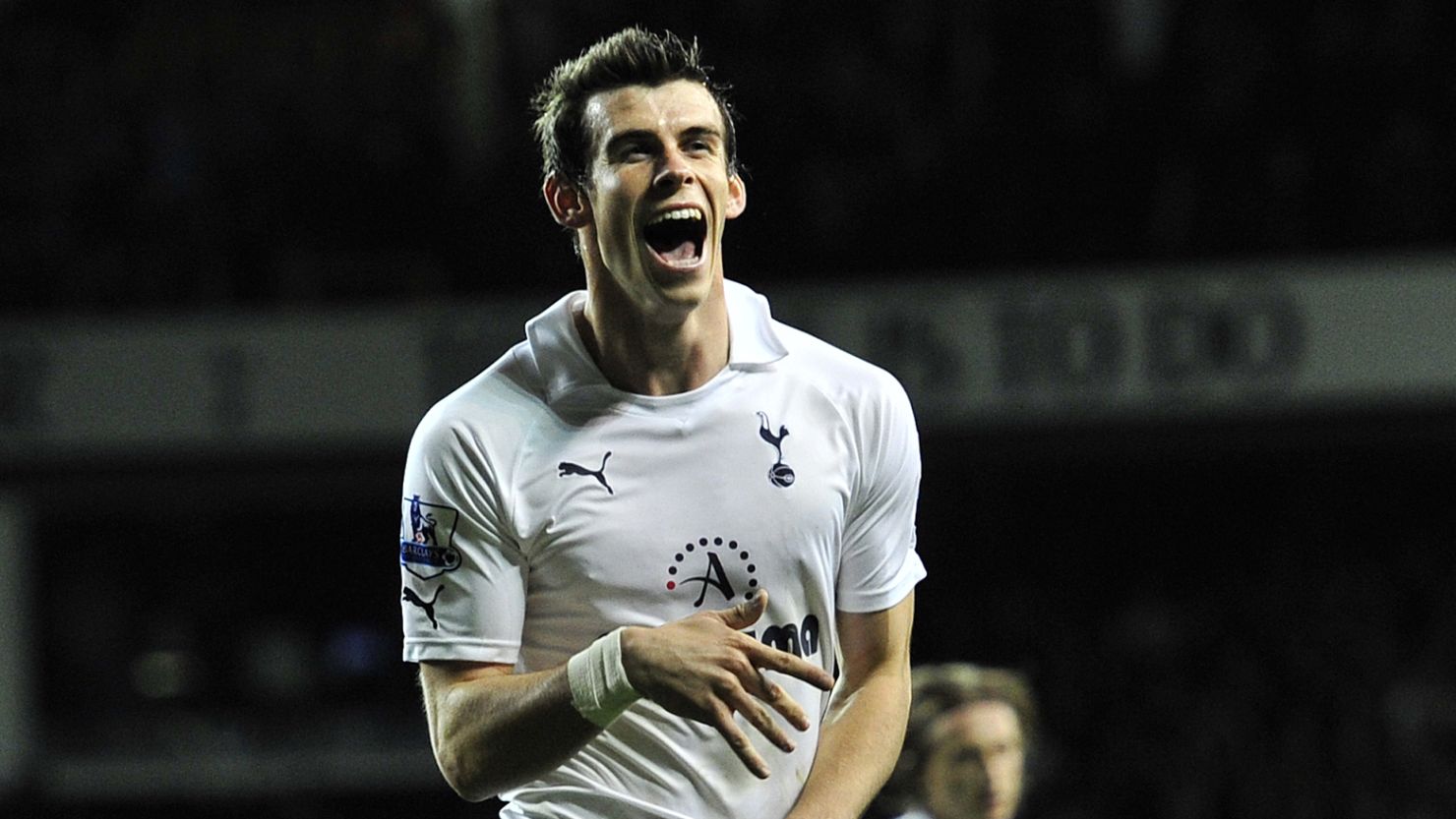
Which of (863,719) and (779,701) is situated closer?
(779,701)

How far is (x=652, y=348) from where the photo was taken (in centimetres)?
315

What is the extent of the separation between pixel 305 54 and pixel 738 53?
11.9ft

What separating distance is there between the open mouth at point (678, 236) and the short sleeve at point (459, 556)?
1.23ft

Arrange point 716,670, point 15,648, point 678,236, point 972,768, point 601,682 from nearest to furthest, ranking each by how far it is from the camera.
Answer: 1. point 716,670
2. point 601,682
3. point 678,236
4. point 972,768
5. point 15,648

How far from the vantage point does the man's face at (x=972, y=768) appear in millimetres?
4301

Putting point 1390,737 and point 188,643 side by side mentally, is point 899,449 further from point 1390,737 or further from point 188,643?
point 188,643

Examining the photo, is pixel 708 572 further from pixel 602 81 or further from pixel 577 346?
pixel 602 81

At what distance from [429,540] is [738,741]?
23.6 inches

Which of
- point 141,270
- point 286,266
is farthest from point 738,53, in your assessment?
point 141,270

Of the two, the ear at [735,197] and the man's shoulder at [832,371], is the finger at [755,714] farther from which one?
the ear at [735,197]

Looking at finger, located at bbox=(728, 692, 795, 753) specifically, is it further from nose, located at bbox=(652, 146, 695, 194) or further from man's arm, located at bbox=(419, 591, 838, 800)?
nose, located at bbox=(652, 146, 695, 194)

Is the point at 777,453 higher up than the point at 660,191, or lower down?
lower down

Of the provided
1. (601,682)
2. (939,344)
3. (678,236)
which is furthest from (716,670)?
(939,344)

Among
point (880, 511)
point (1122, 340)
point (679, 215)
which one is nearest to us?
point (679, 215)
